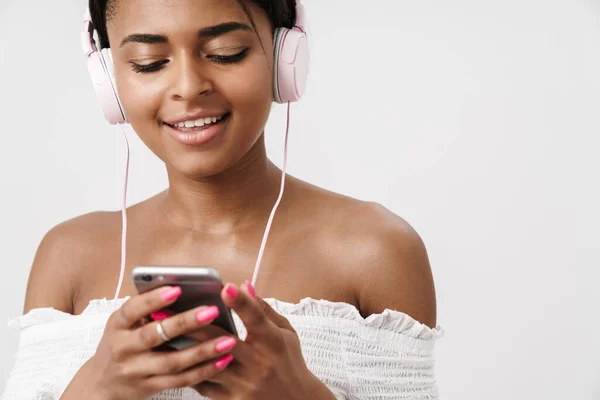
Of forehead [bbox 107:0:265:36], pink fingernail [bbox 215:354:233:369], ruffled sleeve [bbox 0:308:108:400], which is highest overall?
forehead [bbox 107:0:265:36]

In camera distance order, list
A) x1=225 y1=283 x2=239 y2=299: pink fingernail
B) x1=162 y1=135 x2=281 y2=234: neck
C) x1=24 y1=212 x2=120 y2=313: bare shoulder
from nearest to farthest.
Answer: x1=225 y1=283 x2=239 y2=299: pink fingernail
x1=162 y1=135 x2=281 y2=234: neck
x1=24 y1=212 x2=120 y2=313: bare shoulder

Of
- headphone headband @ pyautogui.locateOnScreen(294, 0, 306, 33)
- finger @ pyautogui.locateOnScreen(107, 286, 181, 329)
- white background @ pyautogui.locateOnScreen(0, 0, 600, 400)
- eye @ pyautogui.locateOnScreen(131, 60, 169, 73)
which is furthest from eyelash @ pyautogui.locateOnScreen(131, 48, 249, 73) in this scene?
white background @ pyautogui.locateOnScreen(0, 0, 600, 400)

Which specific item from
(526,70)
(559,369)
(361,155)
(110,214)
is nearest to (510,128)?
(526,70)

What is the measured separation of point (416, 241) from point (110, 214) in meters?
0.64

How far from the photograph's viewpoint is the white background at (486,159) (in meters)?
2.65

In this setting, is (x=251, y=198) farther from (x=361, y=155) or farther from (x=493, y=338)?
(x=493, y=338)

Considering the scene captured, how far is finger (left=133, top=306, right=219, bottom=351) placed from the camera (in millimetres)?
1324

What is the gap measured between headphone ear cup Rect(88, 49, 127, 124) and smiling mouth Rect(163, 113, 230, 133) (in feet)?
0.51

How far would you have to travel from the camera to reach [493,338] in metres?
2.64

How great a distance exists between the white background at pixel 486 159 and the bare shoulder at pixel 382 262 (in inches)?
29.6

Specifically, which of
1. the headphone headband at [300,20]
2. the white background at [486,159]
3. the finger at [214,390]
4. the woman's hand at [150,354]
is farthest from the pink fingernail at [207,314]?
the white background at [486,159]

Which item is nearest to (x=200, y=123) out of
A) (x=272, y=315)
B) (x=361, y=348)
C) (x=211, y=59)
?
(x=211, y=59)

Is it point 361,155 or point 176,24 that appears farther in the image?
point 361,155

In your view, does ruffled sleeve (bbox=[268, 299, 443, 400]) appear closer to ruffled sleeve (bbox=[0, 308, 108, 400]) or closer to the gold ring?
ruffled sleeve (bbox=[0, 308, 108, 400])
